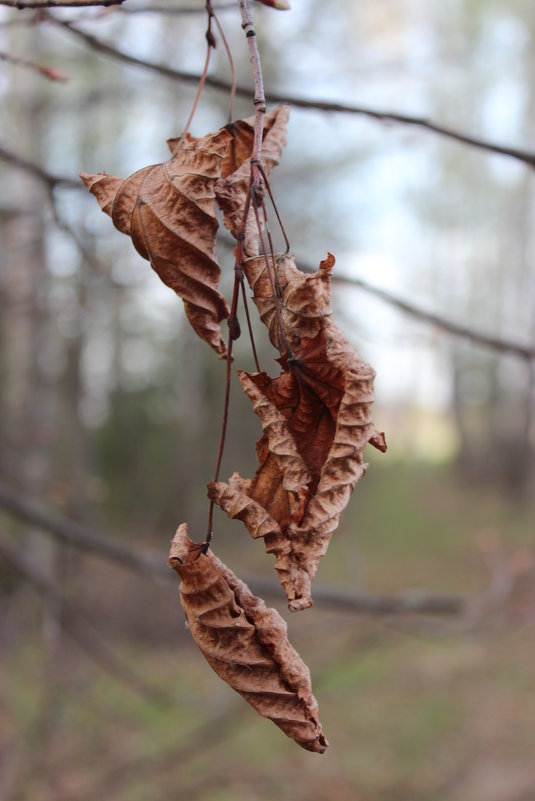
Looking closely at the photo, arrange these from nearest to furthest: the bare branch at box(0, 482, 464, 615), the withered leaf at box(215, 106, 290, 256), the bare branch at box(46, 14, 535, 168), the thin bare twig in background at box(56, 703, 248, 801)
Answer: the withered leaf at box(215, 106, 290, 256)
the bare branch at box(46, 14, 535, 168)
the bare branch at box(0, 482, 464, 615)
the thin bare twig in background at box(56, 703, 248, 801)

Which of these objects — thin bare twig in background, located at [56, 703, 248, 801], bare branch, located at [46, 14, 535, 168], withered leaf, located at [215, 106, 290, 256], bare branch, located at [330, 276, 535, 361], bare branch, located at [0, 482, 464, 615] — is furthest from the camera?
thin bare twig in background, located at [56, 703, 248, 801]

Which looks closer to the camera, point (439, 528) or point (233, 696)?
point (233, 696)

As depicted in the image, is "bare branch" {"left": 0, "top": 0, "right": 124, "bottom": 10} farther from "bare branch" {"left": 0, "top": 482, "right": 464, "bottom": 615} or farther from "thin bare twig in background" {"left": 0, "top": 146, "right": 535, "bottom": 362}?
"bare branch" {"left": 0, "top": 482, "right": 464, "bottom": 615}

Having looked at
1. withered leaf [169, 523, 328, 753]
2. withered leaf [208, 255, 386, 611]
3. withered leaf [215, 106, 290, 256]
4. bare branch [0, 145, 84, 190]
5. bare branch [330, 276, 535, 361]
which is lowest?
withered leaf [169, 523, 328, 753]

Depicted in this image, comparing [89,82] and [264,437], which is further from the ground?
[89,82]

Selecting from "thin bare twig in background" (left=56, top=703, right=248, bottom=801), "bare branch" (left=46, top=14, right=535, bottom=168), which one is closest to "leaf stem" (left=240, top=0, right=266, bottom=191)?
"bare branch" (left=46, top=14, right=535, bottom=168)

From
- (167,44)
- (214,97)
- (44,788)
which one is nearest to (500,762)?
(44,788)

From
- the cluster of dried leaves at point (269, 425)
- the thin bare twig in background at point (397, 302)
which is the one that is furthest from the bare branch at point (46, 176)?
the cluster of dried leaves at point (269, 425)

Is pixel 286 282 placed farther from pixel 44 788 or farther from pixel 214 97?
pixel 214 97
